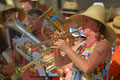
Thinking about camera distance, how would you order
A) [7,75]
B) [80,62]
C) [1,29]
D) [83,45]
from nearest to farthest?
[80,62], [83,45], [7,75], [1,29]

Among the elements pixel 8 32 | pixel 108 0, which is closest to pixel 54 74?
pixel 8 32

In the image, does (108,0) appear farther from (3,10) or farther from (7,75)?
(7,75)

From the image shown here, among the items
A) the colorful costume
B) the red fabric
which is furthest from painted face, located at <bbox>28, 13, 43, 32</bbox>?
the red fabric

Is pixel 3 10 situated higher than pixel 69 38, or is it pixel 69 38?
pixel 3 10

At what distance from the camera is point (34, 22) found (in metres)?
2.94

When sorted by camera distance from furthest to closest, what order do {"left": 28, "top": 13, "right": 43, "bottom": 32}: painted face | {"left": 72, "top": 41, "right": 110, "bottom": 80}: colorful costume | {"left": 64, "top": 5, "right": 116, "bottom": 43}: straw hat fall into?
{"left": 28, "top": 13, "right": 43, "bottom": 32}: painted face < {"left": 72, "top": 41, "right": 110, "bottom": 80}: colorful costume < {"left": 64, "top": 5, "right": 116, "bottom": 43}: straw hat

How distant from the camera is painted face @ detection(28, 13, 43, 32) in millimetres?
2905

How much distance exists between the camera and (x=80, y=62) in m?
1.50

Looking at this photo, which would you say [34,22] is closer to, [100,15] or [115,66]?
[100,15]

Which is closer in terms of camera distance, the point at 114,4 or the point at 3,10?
the point at 3,10

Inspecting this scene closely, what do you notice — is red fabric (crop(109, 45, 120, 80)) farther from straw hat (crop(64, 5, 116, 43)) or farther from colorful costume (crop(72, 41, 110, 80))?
straw hat (crop(64, 5, 116, 43))

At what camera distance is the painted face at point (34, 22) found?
114 inches

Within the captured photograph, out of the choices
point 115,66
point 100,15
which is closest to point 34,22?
point 100,15

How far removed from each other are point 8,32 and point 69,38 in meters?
1.79
